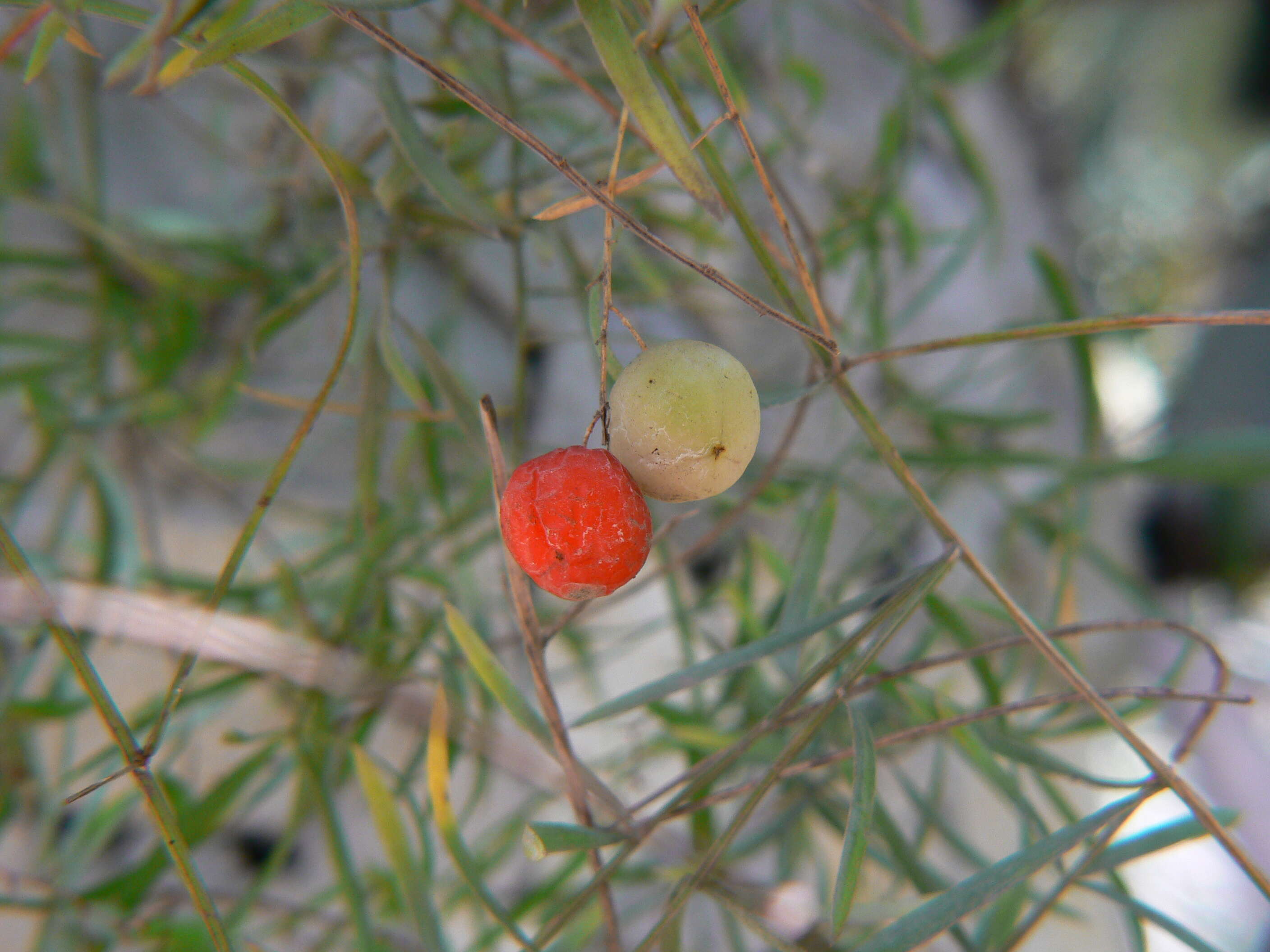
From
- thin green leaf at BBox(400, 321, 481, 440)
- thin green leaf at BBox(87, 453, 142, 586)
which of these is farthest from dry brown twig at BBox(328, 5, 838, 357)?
thin green leaf at BBox(87, 453, 142, 586)

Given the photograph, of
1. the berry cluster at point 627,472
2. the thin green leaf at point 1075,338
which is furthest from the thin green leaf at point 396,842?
the thin green leaf at point 1075,338

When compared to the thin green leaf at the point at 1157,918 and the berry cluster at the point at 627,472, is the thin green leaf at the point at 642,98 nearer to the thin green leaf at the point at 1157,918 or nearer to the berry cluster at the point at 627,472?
the berry cluster at the point at 627,472

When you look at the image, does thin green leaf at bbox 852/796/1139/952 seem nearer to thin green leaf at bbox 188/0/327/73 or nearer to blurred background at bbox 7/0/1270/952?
blurred background at bbox 7/0/1270/952

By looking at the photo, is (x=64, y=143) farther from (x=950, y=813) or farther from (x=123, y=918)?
(x=950, y=813)

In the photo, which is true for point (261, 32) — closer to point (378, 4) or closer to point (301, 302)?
point (378, 4)

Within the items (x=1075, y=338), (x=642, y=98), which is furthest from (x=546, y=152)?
(x=1075, y=338)

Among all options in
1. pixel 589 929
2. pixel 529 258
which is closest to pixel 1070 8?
pixel 529 258
